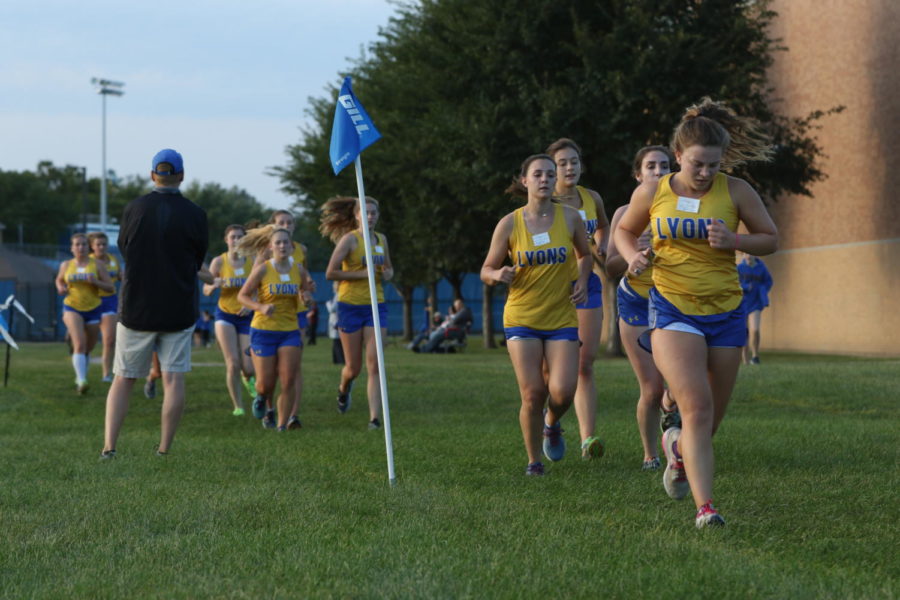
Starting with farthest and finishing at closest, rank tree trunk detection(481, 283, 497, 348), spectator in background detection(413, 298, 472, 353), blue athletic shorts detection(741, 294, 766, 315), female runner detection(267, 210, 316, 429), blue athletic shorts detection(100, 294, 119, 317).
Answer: tree trunk detection(481, 283, 497, 348)
spectator in background detection(413, 298, 472, 353)
blue athletic shorts detection(741, 294, 766, 315)
blue athletic shorts detection(100, 294, 119, 317)
female runner detection(267, 210, 316, 429)

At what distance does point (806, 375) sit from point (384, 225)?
76.6 ft

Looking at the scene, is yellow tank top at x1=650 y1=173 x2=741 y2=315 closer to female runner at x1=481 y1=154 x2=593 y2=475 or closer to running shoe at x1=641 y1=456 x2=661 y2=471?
female runner at x1=481 y1=154 x2=593 y2=475

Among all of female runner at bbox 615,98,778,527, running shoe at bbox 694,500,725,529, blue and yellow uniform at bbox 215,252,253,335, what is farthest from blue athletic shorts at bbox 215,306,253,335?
running shoe at bbox 694,500,725,529

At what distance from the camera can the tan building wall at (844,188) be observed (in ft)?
93.4

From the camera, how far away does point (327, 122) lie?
131ft

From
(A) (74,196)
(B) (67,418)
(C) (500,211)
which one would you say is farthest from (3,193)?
(B) (67,418)

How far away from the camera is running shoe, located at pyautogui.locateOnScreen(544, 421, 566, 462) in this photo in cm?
840

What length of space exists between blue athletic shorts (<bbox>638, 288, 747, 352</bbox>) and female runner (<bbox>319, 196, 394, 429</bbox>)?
5918 mm

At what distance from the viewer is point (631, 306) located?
27.0 ft

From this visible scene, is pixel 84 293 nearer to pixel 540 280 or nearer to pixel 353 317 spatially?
pixel 353 317

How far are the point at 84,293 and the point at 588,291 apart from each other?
31.0ft

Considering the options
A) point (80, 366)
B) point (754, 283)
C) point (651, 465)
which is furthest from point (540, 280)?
point (754, 283)

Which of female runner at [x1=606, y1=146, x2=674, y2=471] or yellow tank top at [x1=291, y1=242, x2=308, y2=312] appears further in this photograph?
yellow tank top at [x1=291, y1=242, x2=308, y2=312]

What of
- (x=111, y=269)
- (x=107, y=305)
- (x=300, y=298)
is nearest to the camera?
(x=300, y=298)
